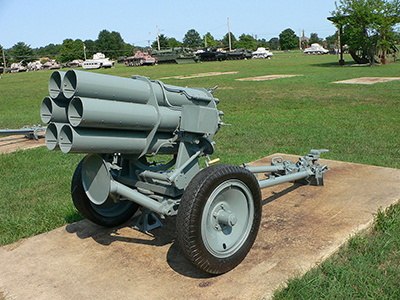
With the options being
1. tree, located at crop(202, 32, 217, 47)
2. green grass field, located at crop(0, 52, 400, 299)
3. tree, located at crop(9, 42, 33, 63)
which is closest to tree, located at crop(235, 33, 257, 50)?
tree, located at crop(202, 32, 217, 47)

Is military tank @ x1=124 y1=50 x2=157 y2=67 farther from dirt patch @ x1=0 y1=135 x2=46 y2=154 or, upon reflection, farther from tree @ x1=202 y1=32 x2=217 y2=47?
tree @ x1=202 y1=32 x2=217 y2=47

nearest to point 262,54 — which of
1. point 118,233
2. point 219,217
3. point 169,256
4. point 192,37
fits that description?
point 118,233

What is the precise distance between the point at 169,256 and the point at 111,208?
85 cm

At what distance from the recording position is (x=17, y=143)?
8.33 meters

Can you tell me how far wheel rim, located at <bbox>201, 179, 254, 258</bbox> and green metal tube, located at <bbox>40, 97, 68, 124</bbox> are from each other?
1.16 meters

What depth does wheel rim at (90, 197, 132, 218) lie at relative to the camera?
12.0 feet

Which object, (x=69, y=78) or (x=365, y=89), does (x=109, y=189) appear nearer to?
(x=69, y=78)

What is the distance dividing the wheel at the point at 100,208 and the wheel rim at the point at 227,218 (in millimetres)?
866

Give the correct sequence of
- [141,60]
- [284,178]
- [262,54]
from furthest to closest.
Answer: [262,54] → [141,60] → [284,178]

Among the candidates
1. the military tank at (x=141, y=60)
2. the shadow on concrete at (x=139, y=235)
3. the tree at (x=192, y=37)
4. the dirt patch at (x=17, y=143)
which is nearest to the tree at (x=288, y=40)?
the tree at (x=192, y=37)

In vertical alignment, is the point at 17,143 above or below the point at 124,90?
below

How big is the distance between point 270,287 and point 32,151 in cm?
602

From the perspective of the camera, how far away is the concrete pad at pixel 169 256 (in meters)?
2.73

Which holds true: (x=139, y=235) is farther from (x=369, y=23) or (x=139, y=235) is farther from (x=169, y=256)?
(x=369, y=23)
